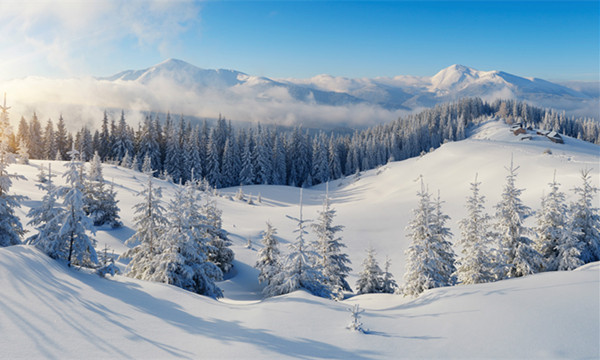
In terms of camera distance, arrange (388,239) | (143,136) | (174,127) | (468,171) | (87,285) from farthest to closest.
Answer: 1. (174,127)
2. (143,136)
3. (468,171)
4. (388,239)
5. (87,285)

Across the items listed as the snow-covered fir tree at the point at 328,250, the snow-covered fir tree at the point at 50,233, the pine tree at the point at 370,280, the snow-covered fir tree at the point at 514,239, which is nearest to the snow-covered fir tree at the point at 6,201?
the snow-covered fir tree at the point at 50,233

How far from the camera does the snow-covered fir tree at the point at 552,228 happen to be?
50.1 feet

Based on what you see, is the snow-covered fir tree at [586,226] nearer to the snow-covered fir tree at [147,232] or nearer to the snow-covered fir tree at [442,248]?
the snow-covered fir tree at [442,248]

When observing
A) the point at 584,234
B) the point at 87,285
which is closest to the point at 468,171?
the point at 584,234

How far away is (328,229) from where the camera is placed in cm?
1817

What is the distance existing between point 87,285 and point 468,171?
180 feet

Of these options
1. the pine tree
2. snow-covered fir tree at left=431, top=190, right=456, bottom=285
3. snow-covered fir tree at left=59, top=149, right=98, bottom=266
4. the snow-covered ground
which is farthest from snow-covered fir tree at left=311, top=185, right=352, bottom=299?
snow-covered fir tree at left=59, top=149, right=98, bottom=266

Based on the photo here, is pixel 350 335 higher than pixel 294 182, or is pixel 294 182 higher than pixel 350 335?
pixel 350 335

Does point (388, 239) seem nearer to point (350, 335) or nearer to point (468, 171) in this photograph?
point (350, 335)

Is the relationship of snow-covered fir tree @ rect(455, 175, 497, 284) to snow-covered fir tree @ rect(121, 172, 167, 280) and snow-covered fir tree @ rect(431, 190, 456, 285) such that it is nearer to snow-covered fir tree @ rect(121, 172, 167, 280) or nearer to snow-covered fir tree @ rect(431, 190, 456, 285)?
snow-covered fir tree @ rect(431, 190, 456, 285)

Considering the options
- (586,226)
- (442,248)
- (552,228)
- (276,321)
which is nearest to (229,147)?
(442,248)

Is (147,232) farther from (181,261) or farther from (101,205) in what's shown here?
(101,205)

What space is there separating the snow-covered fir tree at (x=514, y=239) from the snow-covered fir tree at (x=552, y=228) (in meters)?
0.74

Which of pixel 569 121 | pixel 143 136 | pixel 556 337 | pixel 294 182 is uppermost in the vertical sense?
pixel 569 121
